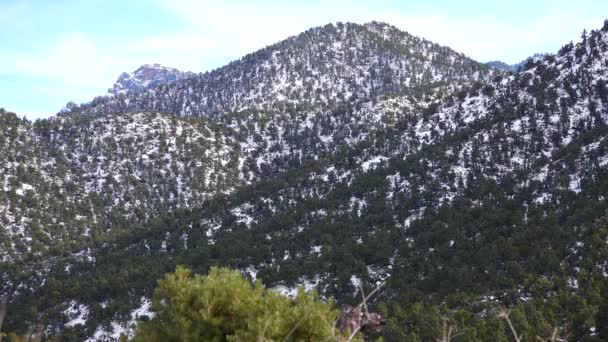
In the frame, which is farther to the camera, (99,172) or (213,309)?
(99,172)

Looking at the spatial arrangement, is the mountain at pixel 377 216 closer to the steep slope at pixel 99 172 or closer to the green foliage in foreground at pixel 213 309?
the steep slope at pixel 99 172

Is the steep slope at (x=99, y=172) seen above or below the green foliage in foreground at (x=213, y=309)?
above

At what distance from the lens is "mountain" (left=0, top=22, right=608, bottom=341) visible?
49000 mm

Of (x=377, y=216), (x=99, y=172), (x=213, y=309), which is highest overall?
(x=99, y=172)

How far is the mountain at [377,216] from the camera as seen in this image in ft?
161

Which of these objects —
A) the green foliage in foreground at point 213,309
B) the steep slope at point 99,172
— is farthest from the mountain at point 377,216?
the green foliage in foreground at point 213,309

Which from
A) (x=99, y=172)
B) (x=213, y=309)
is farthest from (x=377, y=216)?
(x=99, y=172)

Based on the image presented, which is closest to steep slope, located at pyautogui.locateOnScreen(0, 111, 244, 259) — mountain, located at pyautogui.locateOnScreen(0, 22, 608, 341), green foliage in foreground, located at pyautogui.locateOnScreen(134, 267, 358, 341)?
mountain, located at pyautogui.locateOnScreen(0, 22, 608, 341)

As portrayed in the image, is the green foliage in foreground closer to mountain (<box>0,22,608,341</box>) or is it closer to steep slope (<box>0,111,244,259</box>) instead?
mountain (<box>0,22,608,341</box>)

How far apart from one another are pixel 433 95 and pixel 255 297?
15739cm

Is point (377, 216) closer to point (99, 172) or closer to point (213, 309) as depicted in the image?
point (213, 309)

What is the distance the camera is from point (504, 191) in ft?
225

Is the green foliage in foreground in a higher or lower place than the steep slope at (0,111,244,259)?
lower

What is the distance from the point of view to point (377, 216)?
7450 centimetres
